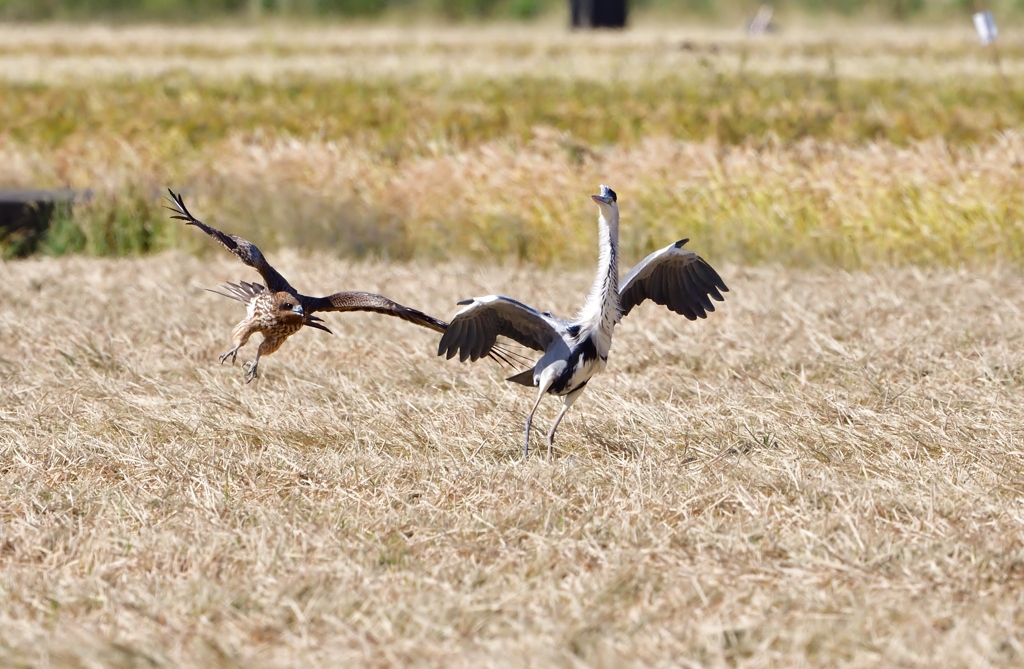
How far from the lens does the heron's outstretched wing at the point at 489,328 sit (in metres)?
5.21

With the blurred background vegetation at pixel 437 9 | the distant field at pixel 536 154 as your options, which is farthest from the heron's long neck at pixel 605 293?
the blurred background vegetation at pixel 437 9

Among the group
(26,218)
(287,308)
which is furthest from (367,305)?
(26,218)

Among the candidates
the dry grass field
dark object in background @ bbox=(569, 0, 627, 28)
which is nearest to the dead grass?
the dry grass field

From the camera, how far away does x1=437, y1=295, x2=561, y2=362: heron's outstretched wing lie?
5207 millimetres

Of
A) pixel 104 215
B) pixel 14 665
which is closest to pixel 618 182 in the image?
pixel 104 215

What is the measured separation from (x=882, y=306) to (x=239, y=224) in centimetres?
519

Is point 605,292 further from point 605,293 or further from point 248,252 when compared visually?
point 248,252

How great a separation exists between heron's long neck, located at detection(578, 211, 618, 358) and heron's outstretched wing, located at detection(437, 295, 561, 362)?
0.14 m

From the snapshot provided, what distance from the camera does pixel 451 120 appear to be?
15.2 m

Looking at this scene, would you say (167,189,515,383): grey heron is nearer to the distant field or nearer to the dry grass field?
the dry grass field

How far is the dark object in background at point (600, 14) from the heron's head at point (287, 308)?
35463 millimetres

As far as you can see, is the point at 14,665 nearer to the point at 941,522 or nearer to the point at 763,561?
the point at 763,561

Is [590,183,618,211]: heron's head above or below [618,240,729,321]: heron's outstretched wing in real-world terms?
above

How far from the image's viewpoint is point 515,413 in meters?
6.26
